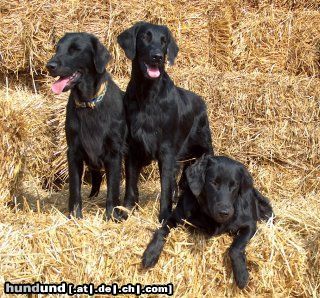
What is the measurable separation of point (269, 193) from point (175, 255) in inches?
71.5

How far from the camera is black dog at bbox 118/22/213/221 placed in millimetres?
3797

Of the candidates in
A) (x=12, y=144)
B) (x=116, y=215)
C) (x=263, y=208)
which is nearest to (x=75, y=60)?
(x=12, y=144)

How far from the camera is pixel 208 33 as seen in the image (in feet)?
18.1

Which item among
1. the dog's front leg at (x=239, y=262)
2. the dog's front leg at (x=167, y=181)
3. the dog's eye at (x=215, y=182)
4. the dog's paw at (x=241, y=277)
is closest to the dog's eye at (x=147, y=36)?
the dog's front leg at (x=167, y=181)

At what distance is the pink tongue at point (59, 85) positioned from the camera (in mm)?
3564

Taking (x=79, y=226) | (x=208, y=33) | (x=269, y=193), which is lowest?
(x=269, y=193)

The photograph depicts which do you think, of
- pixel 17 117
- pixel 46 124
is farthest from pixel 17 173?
pixel 46 124

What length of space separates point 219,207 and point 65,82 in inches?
A: 53.6

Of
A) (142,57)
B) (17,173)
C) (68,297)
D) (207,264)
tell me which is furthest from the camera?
(17,173)

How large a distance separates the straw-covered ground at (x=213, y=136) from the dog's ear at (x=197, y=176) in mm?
267

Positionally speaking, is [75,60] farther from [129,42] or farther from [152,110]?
[152,110]

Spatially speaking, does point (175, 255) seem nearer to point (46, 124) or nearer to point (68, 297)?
point (68, 297)

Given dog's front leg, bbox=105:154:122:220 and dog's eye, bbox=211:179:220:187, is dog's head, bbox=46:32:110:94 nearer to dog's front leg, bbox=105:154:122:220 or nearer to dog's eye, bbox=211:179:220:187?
dog's front leg, bbox=105:154:122:220

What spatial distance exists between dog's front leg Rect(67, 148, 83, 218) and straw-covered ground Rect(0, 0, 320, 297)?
0.42 ft
